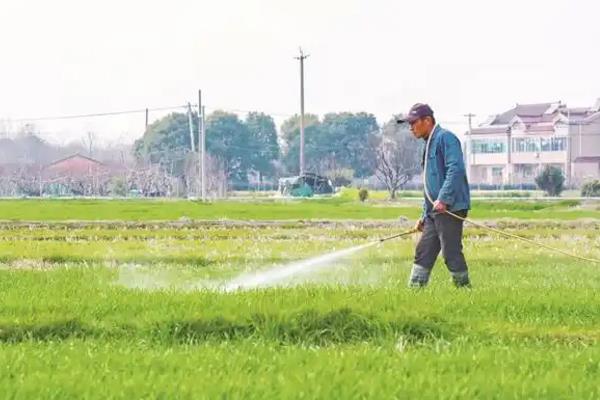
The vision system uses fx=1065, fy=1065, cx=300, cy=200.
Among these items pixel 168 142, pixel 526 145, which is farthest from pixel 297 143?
pixel 526 145

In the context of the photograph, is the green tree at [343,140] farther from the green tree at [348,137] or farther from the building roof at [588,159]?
the building roof at [588,159]

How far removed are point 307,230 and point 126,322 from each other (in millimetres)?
14107

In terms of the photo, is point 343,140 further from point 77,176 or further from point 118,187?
point 77,176

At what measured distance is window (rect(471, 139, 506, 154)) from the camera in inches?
2621

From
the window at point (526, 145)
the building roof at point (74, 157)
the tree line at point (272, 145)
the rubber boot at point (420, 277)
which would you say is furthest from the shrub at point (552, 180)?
the rubber boot at point (420, 277)

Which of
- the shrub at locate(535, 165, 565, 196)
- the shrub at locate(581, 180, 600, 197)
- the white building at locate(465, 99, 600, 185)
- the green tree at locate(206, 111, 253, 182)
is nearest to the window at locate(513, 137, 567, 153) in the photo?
the white building at locate(465, 99, 600, 185)

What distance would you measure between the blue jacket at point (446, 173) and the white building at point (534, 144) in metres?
52.2

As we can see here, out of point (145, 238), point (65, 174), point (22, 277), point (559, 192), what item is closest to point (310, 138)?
point (65, 174)

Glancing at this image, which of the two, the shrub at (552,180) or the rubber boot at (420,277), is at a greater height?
the shrub at (552,180)

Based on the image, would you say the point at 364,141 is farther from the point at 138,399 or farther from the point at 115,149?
the point at 138,399

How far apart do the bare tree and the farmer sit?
40526 mm

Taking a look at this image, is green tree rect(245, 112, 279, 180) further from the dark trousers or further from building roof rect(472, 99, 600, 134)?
the dark trousers

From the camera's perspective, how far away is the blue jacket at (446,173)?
329 inches

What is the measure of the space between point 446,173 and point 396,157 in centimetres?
4875
